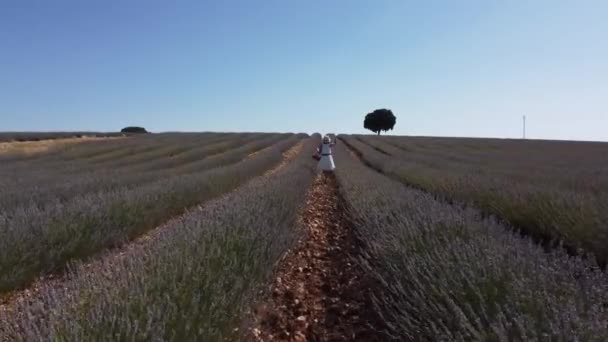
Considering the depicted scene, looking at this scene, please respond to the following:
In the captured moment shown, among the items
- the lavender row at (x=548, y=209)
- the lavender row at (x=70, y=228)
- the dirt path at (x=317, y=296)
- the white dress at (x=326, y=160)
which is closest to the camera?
the dirt path at (x=317, y=296)

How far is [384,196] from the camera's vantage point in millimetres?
6340

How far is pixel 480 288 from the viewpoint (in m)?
2.51

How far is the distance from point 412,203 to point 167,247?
117 inches

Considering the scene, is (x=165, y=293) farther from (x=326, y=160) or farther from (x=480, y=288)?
(x=326, y=160)

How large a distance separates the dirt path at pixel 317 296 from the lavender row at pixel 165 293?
0.29 m

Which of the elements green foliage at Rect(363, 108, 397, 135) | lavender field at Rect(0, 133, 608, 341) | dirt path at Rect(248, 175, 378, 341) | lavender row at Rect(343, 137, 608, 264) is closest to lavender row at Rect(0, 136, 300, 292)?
lavender field at Rect(0, 133, 608, 341)

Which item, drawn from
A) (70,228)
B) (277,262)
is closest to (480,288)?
(277,262)

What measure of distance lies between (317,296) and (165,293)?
2.07 metres

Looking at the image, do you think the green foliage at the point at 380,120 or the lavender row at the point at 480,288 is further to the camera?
the green foliage at the point at 380,120

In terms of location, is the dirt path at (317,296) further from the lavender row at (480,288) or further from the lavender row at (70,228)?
the lavender row at (70,228)

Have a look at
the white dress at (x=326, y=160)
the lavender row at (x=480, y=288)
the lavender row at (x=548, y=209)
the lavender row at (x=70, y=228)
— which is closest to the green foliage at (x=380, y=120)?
the white dress at (x=326, y=160)

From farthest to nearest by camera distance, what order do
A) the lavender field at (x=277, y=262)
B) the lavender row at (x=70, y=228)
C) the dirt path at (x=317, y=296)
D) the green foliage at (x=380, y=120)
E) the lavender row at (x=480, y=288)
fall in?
the green foliage at (x=380, y=120) < the lavender row at (x=70, y=228) < the dirt path at (x=317, y=296) < the lavender field at (x=277, y=262) < the lavender row at (x=480, y=288)

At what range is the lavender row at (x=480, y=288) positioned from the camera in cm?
189

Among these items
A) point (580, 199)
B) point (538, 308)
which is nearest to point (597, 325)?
point (538, 308)
